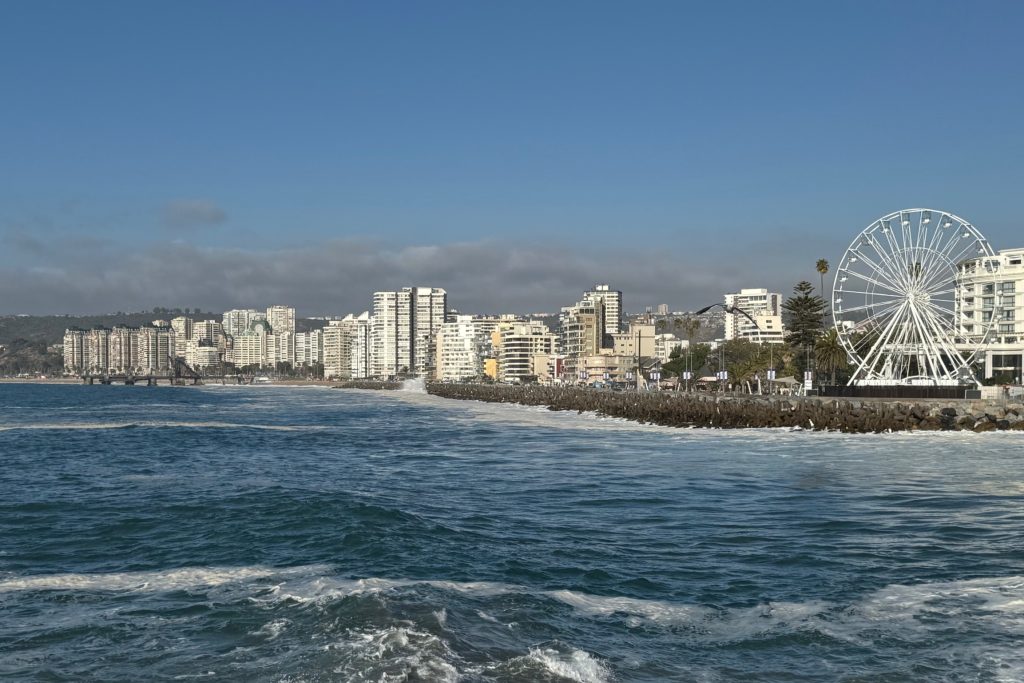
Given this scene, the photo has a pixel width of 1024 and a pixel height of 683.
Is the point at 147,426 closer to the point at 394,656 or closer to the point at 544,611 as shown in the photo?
the point at 544,611

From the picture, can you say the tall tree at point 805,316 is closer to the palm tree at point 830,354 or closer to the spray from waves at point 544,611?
the palm tree at point 830,354

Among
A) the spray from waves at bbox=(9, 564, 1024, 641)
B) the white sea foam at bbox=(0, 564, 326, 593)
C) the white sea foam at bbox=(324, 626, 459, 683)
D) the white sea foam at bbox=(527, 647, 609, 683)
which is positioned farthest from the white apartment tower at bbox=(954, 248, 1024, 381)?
the white sea foam at bbox=(324, 626, 459, 683)

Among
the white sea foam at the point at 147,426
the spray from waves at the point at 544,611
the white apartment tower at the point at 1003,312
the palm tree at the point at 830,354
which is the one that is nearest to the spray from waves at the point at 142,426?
the white sea foam at the point at 147,426

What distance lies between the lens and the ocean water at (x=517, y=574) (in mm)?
10711

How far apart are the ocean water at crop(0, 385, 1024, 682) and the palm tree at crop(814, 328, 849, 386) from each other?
230 feet

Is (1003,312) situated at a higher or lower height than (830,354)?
higher

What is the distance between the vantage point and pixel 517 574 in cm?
1505

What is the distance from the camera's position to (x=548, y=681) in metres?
9.77

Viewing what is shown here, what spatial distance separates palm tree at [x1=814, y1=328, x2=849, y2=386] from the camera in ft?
326

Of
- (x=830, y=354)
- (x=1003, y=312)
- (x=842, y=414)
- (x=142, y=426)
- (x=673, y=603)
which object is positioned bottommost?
(x=142, y=426)

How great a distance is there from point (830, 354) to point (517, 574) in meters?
90.2

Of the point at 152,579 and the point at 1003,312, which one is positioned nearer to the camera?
the point at 152,579

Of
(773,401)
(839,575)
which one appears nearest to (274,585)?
(839,575)

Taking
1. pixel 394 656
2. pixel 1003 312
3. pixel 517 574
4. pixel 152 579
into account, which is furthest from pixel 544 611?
pixel 1003 312
